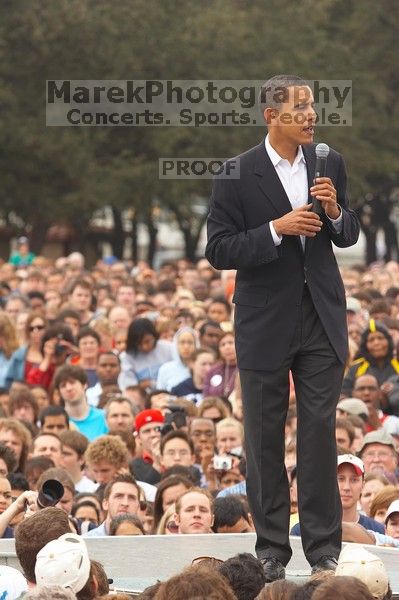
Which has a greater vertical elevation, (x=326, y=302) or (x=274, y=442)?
(x=326, y=302)

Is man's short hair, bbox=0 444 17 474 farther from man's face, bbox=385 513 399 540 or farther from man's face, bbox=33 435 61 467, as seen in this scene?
man's face, bbox=385 513 399 540

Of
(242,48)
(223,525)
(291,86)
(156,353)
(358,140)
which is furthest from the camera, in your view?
(358,140)

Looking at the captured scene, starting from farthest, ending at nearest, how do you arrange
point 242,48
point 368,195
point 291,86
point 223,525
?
point 368,195, point 242,48, point 223,525, point 291,86

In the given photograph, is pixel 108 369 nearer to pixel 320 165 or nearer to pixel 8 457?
Answer: pixel 8 457

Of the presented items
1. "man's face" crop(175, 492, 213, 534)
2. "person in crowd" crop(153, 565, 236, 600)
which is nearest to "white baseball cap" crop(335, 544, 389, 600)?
"person in crowd" crop(153, 565, 236, 600)

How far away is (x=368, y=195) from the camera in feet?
178

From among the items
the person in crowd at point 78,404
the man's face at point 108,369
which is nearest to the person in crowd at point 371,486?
the person in crowd at point 78,404

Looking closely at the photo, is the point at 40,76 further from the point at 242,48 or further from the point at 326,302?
the point at 326,302

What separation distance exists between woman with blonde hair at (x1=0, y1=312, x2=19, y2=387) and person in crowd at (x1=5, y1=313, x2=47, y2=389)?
0.04 metres

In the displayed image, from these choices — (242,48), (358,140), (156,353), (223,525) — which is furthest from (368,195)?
(223,525)

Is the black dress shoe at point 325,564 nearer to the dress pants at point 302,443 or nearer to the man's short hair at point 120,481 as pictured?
the dress pants at point 302,443

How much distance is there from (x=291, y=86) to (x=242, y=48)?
125 feet

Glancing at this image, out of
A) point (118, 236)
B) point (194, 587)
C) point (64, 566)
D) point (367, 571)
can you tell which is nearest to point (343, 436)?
point (367, 571)

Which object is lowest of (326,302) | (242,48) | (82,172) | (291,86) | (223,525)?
(223,525)
